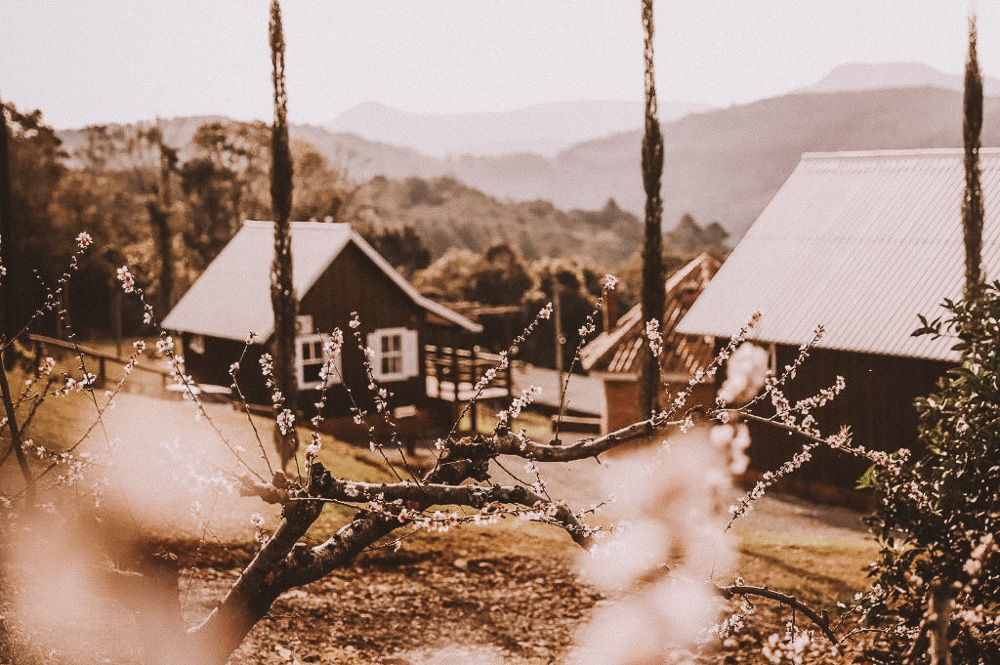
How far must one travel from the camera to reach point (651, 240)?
20672 millimetres

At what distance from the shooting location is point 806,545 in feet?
61.1

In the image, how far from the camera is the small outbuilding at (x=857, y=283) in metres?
22.4

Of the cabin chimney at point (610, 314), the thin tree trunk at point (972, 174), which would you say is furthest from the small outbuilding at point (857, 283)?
the cabin chimney at point (610, 314)

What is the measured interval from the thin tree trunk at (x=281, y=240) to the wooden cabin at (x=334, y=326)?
6.10 metres

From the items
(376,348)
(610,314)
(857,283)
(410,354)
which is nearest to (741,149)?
(610,314)

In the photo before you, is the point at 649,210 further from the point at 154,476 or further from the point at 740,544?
the point at 154,476

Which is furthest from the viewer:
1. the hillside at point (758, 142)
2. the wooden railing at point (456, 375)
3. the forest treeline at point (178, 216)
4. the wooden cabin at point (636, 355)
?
the hillside at point (758, 142)

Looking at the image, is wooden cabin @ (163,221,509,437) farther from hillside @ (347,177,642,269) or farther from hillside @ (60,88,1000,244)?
hillside @ (60,88,1000,244)

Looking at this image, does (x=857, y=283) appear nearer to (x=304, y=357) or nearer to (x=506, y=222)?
(x=304, y=357)

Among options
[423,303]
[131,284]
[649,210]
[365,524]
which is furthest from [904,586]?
[423,303]

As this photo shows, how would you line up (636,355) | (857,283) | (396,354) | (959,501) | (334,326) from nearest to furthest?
(959,501), (857,283), (636,355), (334,326), (396,354)

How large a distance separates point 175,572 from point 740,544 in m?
14.1

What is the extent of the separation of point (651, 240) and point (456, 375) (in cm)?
1280

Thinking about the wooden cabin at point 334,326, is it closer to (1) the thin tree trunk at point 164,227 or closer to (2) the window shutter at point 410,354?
(2) the window shutter at point 410,354
